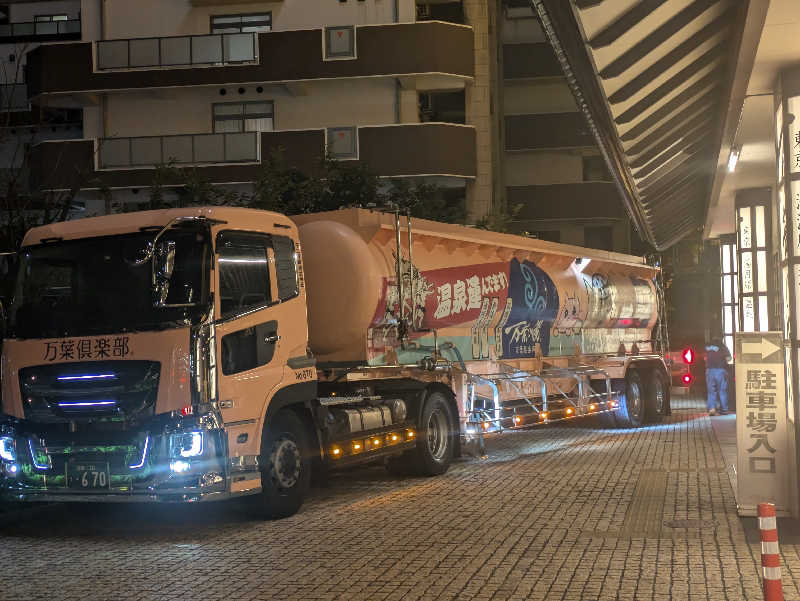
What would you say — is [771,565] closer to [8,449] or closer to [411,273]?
[8,449]

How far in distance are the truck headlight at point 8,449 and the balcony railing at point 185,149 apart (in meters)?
22.9

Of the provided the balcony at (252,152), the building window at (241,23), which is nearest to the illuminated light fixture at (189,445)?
the balcony at (252,152)

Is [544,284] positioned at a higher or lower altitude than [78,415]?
higher

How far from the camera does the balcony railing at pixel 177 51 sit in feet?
114

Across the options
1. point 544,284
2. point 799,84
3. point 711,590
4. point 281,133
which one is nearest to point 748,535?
point 711,590

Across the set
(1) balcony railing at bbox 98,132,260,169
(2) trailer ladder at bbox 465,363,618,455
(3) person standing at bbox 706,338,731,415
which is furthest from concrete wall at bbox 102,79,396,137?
(2) trailer ladder at bbox 465,363,618,455

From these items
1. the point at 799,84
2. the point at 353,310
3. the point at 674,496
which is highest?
the point at 799,84

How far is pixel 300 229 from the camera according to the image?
14477 millimetres

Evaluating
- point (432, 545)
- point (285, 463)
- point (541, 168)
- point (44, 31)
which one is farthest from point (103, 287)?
point (541, 168)

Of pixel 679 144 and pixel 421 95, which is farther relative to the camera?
pixel 421 95

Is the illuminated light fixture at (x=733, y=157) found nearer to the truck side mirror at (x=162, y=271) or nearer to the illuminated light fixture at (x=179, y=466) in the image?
the truck side mirror at (x=162, y=271)

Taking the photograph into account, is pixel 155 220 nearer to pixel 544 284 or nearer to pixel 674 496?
pixel 674 496

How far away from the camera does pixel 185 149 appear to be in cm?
3428

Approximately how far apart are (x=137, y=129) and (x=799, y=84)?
1096 inches
